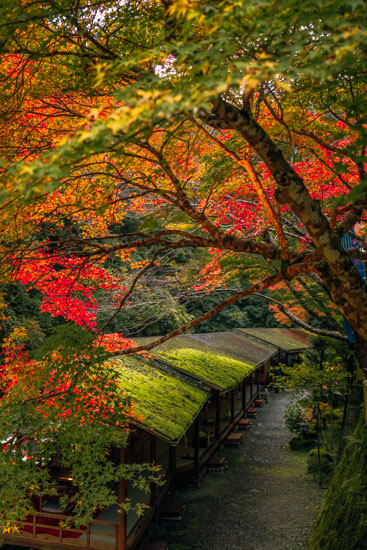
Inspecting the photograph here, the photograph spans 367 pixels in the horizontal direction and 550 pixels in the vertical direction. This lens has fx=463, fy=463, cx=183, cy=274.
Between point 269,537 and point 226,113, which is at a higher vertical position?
point 226,113

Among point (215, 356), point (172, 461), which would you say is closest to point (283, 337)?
point (215, 356)

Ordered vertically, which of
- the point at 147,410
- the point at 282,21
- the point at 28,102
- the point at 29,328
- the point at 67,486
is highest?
the point at 28,102

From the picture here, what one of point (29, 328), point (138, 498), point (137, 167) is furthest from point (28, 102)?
point (29, 328)

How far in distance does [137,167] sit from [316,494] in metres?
10.4

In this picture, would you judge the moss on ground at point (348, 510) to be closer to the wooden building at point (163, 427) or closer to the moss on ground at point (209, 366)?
the wooden building at point (163, 427)

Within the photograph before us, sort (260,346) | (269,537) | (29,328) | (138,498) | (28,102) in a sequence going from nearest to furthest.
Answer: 1. (28,102)
2. (269,537)
3. (138,498)
4. (29,328)
5. (260,346)

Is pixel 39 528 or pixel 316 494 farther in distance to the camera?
pixel 316 494

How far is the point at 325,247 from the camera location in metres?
4.75

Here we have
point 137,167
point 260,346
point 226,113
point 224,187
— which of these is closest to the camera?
point 226,113

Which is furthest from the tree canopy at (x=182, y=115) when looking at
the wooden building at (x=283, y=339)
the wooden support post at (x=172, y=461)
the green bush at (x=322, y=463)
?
the wooden building at (x=283, y=339)

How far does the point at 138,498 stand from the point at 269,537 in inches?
125

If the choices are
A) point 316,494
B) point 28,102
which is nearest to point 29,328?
point 316,494

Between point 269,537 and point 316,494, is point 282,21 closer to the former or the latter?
point 269,537

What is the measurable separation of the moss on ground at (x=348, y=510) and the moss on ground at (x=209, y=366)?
7.55m
